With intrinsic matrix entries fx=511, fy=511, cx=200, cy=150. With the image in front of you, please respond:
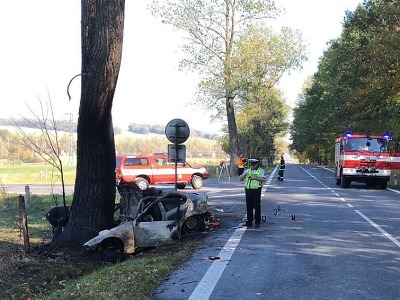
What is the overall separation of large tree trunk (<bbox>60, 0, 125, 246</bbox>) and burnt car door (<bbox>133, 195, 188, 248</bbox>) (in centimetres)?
96

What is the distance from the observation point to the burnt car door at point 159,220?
1020cm

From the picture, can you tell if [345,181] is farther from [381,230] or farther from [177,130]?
[381,230]

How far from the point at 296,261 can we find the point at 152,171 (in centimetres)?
2029

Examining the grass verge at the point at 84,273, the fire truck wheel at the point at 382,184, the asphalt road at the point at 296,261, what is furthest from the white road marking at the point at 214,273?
the fire truck wheel at the point at 382,184

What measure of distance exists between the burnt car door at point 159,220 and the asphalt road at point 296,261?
Result: 0.81 meters

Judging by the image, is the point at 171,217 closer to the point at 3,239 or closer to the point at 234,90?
the point at 3,239

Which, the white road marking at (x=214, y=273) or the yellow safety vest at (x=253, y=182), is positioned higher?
the yellow safety vest at (x=253, y=182)

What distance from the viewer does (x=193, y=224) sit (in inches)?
464

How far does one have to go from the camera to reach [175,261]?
27.5 feet

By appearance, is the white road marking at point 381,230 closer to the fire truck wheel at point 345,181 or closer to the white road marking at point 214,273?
the white road marking at point 214,273

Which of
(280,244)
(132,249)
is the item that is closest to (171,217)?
(132,249)

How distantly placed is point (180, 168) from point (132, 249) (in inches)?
731

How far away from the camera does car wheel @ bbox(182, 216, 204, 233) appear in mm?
11670

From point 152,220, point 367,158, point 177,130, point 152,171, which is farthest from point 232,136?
point 152,220
